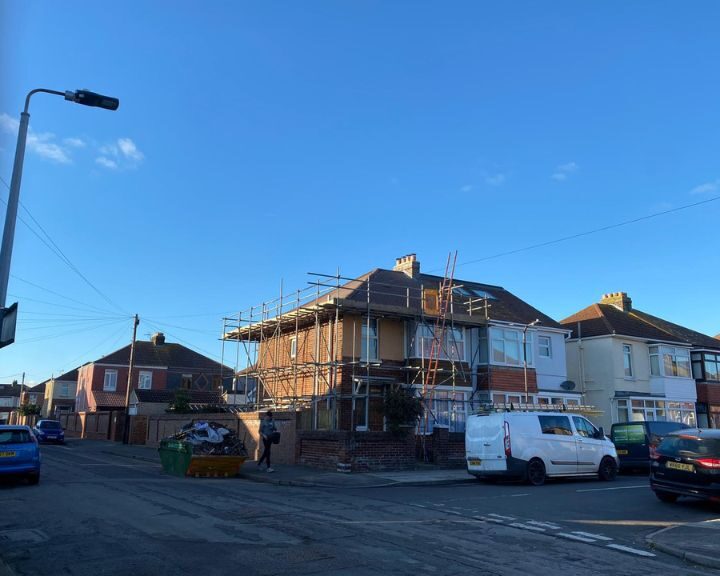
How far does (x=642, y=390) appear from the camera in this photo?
109 feet

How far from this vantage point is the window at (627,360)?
1302 inches

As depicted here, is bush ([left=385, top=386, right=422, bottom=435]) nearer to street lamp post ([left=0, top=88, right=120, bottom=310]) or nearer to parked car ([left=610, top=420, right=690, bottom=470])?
parked car ([left=610, top=420, right=690, bottom=470])

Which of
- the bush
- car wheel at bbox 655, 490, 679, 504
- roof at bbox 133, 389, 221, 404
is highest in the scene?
roof at bbox 133, 389, 221, 404

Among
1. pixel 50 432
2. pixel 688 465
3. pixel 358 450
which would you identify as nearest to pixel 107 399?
pixel 50 432

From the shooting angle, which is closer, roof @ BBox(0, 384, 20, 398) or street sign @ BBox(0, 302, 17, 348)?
street sign @ BBox(0, 302, 17, 348)

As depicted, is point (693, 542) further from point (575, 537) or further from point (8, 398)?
point (8, 398)

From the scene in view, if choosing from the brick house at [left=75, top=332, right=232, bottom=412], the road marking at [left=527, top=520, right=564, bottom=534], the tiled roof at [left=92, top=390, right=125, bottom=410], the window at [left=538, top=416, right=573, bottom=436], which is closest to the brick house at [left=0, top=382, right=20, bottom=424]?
the brick house at [left=75, top=332, right=232, bottom=412]

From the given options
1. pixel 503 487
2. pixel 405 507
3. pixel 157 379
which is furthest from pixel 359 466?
pixel 157 379

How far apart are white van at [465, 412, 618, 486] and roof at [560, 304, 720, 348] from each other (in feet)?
53.0

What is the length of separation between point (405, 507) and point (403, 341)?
1353 cm

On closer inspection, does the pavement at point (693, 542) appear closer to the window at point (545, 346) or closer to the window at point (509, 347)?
the window at point (509, 347)

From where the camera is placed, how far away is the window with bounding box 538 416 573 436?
17094 mm

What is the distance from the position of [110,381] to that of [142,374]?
283 centimetres

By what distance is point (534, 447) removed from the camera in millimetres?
16562
